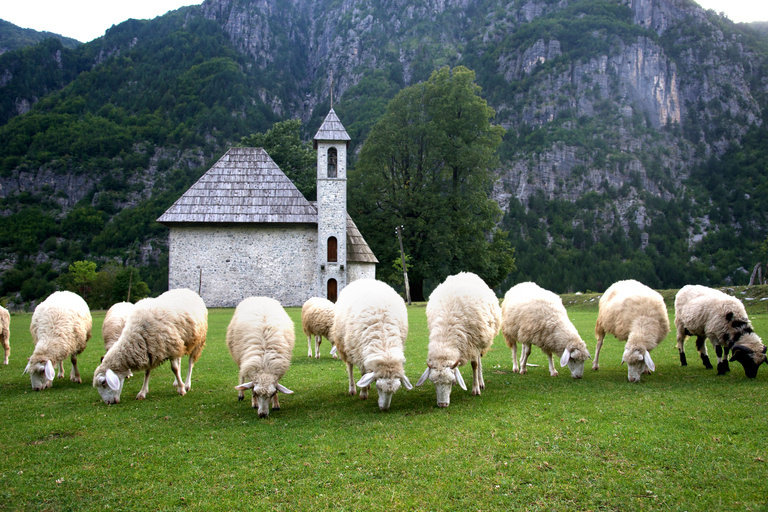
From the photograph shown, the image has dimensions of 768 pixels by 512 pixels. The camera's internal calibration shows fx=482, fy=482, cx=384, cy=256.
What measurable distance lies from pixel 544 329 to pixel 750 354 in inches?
117

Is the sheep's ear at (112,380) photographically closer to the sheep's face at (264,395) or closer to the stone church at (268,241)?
the sheep's face at (264,395)

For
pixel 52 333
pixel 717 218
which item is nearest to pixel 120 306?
pixel 52 333

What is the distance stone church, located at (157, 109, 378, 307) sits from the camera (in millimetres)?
31297

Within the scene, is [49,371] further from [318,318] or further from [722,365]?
[722,365]

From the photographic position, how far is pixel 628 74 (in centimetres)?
12506

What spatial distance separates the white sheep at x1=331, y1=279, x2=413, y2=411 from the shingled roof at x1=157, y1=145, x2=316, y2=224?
25.1 meters

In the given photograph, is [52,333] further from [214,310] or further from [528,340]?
[214,310]

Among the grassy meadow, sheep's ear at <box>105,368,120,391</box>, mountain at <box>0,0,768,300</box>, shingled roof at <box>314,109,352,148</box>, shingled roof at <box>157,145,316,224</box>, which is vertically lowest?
the grassy meadow

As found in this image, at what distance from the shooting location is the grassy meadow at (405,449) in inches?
140

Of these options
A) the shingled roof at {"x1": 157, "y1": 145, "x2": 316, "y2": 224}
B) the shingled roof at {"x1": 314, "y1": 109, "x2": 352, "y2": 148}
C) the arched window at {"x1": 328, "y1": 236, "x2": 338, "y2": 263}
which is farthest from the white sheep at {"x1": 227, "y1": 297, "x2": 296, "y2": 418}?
the shingled roof at {"x1": 314, "y1": 109, "x2": 352, "y2": 148}

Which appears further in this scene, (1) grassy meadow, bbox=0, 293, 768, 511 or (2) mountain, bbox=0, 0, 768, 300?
(2) mountain, bbox=0, 0, 768, 300

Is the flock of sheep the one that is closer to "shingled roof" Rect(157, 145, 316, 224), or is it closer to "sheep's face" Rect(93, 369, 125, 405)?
"sheep's face" Rect(93, 369, 125, 405)

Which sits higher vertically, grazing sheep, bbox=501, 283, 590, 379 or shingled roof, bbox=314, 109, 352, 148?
shingled roof, bbox=314, 109, 352, 148

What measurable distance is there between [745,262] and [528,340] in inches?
3995
